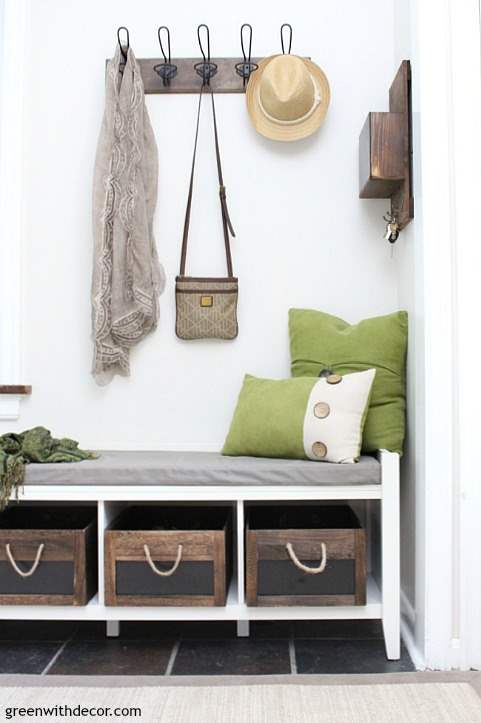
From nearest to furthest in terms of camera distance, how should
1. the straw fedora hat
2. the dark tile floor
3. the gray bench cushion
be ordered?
the dark tile floor → the gray bench cushion → the straw fedora hat

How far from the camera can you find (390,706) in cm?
168

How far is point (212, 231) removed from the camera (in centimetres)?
261

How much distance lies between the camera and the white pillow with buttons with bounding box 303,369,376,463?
82.4 inches

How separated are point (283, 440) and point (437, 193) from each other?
0.83 meters

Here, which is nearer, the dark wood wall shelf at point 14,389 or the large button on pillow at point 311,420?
the large button on pillow at point 311,420

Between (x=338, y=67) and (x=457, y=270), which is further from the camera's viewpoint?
(x=338, y=67)

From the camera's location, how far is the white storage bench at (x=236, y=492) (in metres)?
2.03

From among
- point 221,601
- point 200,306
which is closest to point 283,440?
point 221,601

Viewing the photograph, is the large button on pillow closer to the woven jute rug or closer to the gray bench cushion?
the gray bench cushion

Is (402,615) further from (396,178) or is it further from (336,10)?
(336,10)

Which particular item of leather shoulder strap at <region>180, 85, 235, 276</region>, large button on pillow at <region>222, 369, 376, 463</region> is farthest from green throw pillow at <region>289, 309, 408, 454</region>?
leather shoulder strap at <region>180, 85, 235, 276</region>

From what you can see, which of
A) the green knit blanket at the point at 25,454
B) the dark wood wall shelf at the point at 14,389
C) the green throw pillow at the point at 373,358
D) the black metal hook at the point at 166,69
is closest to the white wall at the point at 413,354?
the green throw pillow at the point at 373,358

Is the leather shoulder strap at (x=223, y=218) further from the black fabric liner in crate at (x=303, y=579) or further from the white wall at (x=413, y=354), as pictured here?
the black fabric liner in crate at (x=303, y=579)

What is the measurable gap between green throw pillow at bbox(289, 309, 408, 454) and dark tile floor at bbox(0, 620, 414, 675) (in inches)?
23.5
